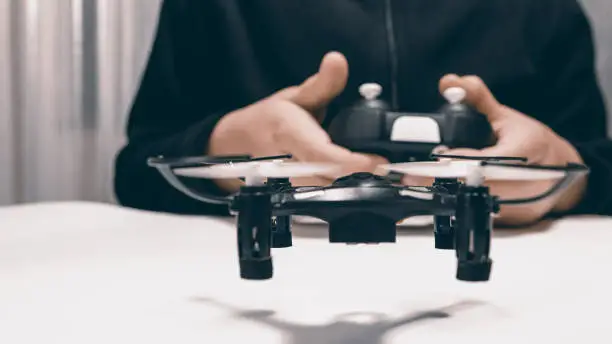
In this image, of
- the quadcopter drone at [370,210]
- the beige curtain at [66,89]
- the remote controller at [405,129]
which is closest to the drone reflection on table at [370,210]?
the quadcopter drone at [370,210]

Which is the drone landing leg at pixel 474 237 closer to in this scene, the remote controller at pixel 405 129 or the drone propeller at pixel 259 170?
the drone propeller at pixel 259 170

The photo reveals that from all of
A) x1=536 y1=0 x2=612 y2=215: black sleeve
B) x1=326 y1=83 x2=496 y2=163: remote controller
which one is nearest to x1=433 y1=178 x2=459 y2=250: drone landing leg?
x1=326 y1=83 x2=496 y2=163: remote controller

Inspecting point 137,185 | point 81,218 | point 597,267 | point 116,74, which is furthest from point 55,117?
point 597,267

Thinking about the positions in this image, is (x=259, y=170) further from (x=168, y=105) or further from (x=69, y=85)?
(x=69, y=85)

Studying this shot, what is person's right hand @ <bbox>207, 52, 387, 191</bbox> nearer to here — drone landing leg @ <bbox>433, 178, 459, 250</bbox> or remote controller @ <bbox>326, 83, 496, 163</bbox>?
remote controller @ <bbox>326, 83, 496, 163</bbox>

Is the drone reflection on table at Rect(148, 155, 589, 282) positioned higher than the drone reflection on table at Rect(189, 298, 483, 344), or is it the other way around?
the drone reflection on table at Rect(148, 155, 589, 282)

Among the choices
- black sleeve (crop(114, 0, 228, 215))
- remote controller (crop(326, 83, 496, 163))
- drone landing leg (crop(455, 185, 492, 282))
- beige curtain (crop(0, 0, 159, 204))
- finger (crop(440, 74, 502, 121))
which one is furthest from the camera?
beige curtain (crop(0, 0, 159, 204))

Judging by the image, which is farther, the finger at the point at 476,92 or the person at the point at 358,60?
the person at the point at 358,60

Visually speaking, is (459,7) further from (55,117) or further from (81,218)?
(55,117)
